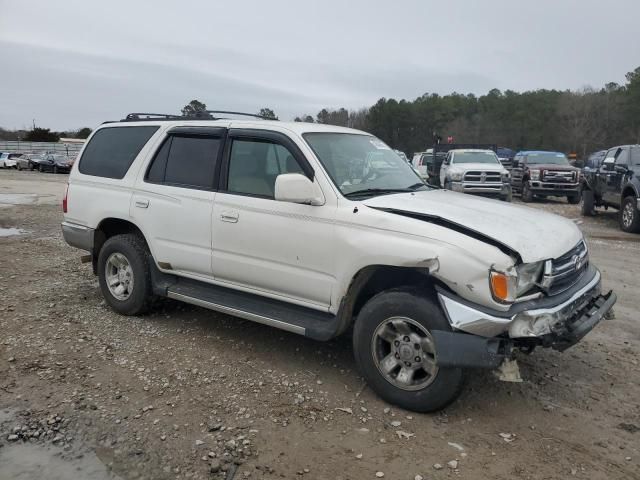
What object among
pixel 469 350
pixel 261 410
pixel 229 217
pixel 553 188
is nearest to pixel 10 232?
pixel 229 217

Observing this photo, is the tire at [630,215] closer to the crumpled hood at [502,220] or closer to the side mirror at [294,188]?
the crumpled hood at [502,220]

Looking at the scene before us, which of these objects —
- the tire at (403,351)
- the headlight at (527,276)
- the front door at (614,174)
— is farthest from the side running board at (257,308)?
the front door at (614,174)

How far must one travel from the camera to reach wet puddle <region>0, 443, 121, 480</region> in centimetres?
302

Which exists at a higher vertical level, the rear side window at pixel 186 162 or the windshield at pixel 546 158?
the windshield at pixel 546 158

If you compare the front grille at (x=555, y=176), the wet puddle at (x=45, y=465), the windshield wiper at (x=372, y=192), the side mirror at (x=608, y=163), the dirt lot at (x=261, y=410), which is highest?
the side mirror at (x=608, y=163)

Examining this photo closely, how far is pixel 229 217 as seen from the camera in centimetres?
451

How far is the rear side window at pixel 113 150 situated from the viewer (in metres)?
5.45

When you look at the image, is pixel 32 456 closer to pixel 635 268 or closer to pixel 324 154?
pixel 324 154

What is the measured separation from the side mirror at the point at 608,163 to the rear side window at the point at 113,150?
11445 millimetres

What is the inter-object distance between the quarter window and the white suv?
0.04 ft

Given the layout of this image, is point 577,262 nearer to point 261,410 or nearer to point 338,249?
point 338,249

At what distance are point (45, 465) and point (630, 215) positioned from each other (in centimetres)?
1209

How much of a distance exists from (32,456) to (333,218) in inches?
92.5

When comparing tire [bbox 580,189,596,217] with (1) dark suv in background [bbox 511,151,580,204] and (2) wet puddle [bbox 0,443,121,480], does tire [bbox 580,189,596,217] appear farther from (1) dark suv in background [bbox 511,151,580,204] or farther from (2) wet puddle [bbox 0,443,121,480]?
(2) wet puddle [bbox 0,443,121,480]
